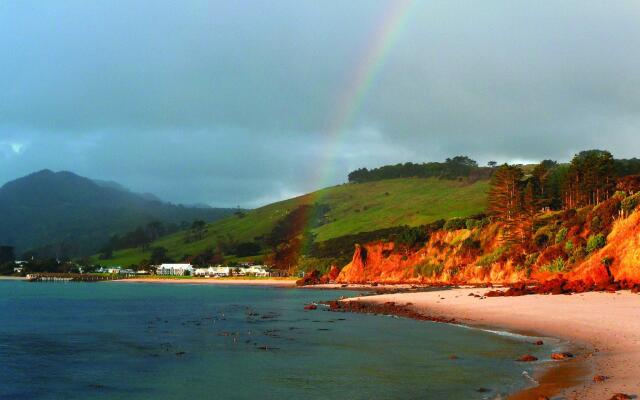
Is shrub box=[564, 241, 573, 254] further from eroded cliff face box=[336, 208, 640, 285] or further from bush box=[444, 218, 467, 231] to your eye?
bush box=[444, 218, 467, 231]

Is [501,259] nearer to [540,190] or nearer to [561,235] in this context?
[561,235]

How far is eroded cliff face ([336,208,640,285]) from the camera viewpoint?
62.5 meters

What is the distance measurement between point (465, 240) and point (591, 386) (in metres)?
94.0

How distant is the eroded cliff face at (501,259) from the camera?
62.5m

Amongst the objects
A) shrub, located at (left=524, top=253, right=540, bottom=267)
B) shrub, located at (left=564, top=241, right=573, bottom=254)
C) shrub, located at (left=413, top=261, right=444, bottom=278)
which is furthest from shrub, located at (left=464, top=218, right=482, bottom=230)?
shrub, located at (left=564, top=241, right=573, bottom=254)

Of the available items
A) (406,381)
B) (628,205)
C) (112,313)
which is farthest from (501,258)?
(406,381)

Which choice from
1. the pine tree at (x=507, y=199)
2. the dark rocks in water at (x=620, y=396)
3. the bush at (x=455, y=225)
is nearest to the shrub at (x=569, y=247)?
the pine tree at (x=507, y=199)

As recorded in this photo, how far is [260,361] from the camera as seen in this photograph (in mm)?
31562

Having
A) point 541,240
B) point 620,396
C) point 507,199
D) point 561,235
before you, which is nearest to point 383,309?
point 561,235

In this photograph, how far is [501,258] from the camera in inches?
3799

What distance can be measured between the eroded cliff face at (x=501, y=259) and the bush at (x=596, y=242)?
0.79 m

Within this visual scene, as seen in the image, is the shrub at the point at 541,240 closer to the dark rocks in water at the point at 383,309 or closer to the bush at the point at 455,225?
the bush at the point at 455,225

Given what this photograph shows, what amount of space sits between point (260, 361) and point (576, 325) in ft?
67.5

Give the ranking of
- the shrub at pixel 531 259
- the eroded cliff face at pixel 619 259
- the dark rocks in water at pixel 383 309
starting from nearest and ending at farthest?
the dark rocks in water at pixel 383 309
the eroded cliff face at pixel 619 259
the shrub at pixel 531 259
